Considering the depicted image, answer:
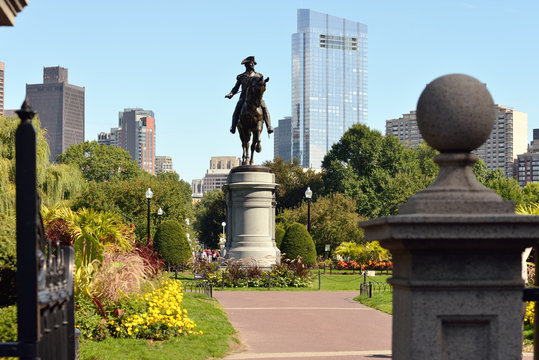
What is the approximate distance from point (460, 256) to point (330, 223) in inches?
1852

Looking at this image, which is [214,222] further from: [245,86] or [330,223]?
[245,86]

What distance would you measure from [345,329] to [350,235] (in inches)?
1370

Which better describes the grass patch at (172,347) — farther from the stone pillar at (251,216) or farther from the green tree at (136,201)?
the green tree at (136,201)

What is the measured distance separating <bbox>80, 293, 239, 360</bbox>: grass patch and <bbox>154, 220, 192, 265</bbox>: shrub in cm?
2114

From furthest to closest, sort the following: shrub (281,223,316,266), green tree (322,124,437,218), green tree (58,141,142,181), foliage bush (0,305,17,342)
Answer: green tree (58,141,142,181)
green tree (322,124,437,218)
shrub (281,223,316,266)
foliage bush (0,305,17,342)

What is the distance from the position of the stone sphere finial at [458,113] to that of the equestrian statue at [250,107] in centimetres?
2457

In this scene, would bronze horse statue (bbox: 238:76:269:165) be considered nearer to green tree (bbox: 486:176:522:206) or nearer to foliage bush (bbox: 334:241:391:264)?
foliage bush (bbox: 334:241:391:264)

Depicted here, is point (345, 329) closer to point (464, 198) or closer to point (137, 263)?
point (137, 263)

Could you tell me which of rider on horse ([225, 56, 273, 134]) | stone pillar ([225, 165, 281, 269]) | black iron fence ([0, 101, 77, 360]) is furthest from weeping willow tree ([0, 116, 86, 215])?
black iron fence ([0, 101, 77, 360])

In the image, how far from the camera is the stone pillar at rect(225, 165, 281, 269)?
2944 centimetres

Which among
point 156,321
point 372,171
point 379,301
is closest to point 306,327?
point 156,321

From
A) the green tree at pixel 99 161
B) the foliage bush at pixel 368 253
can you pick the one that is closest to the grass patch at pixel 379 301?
the foliage bush at pixel 368 253

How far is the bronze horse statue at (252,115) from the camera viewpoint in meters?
29.3

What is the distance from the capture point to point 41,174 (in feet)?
138
